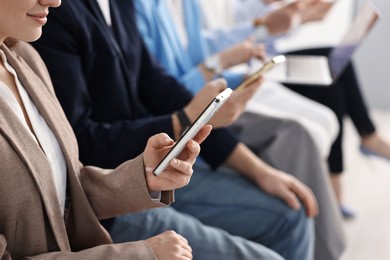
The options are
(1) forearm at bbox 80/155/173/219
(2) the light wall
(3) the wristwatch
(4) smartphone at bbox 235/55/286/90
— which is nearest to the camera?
(1) forearm at bbox 80/155/173/219

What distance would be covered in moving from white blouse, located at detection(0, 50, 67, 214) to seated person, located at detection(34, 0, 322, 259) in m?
0.20

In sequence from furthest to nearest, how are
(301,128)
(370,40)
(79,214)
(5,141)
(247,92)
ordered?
(370,40) < (301,128) < (247,92) < (79,214) < (5,141)

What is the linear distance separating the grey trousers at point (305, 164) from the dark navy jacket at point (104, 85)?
15cm

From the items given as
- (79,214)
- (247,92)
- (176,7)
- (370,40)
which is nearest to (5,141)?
(79,214)

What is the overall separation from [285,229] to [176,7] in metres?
0.77

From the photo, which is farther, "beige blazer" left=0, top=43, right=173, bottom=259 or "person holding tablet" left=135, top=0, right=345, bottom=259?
"person holding tablet" left=135, top=0, right=345, bottom=259

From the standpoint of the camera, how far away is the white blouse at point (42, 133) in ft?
2.64

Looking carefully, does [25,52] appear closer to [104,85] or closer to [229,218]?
[104,85]

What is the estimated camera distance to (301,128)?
1.43 metres

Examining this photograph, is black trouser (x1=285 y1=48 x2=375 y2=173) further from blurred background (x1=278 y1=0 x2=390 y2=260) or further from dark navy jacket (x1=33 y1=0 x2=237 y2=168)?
dark navy jacket (x1=33 y1=0 x2=237 y2=168)

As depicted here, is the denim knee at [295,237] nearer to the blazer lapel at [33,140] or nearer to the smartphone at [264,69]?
the smartphone at [264,69]

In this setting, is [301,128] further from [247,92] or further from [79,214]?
[79,214]

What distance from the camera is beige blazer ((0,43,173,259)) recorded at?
30.3 inches

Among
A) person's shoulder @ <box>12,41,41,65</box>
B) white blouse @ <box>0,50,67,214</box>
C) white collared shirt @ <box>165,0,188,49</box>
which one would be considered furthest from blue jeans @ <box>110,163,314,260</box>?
white collared shirt @ <box>165,0,188,49</box>
